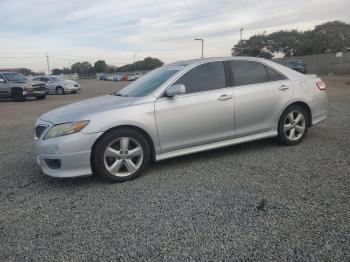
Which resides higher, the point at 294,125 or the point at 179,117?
the point at 179,117

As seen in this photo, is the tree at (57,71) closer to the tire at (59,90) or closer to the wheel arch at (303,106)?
the tire at (59,90)

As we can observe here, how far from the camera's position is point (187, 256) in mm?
3090

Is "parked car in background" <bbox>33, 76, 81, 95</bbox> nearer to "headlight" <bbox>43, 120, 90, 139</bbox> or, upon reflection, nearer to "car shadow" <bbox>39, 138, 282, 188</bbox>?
"car shadow" <bbox>39, 138, 282, 188</bbox>

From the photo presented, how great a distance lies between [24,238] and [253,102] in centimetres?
370

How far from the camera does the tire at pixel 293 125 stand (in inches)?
246

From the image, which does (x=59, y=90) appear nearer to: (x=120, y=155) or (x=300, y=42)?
(x=120, y=155)

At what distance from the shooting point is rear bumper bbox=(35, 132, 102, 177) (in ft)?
15.7

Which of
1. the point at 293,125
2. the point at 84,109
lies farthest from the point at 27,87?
the point at 293,125

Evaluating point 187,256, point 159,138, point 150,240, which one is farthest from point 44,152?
point 187,256

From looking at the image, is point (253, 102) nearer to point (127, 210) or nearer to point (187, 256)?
point (127, 210)

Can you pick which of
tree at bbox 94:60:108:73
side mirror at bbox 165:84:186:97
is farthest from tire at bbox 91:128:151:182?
tree at bbox 94:60:108:73

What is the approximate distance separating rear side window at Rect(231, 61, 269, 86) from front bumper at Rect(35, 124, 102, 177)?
233 cm

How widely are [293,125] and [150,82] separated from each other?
2.39 meters

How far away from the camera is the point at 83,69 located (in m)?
132
